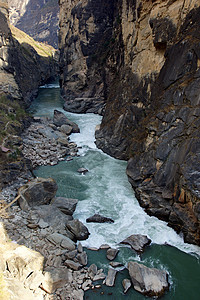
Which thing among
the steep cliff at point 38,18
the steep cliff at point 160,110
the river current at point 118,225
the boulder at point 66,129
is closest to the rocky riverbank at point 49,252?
the river current at point 118,225

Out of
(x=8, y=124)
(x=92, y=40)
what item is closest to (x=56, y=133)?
(x=8, y=124)

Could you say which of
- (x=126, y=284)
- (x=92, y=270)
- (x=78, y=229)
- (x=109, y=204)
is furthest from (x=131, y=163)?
(x=126, y=284)

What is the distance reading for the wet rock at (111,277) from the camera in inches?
352

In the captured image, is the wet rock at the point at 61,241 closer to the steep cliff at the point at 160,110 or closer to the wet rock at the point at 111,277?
the wet rock at the point at 111,277

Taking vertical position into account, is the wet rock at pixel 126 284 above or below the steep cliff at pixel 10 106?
below

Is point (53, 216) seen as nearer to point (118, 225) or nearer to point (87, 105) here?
point (118, 225)

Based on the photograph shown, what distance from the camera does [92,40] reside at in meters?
34.6

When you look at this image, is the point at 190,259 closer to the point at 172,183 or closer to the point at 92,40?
the point at 172,183

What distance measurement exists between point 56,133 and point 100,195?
40.1 feet

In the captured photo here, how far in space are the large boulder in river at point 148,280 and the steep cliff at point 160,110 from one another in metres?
2.68

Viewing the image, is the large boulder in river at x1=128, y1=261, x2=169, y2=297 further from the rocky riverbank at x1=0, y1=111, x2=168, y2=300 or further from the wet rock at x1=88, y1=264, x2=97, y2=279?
the wet rock at x1=88, y1=264, x2=97, y2=279

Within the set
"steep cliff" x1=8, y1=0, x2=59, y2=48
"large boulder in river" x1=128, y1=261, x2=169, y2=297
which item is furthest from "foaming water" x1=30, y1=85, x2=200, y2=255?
"steep cliff" x1=8, y1=0, x2=59, y2=48

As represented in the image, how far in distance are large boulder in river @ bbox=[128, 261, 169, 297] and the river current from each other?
0.78ft

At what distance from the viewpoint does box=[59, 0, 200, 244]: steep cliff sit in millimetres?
11562
